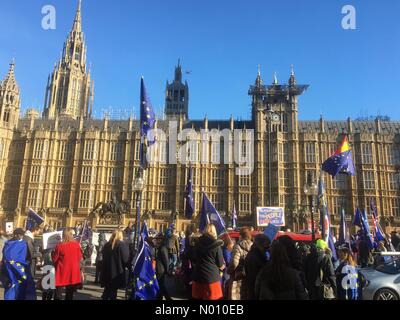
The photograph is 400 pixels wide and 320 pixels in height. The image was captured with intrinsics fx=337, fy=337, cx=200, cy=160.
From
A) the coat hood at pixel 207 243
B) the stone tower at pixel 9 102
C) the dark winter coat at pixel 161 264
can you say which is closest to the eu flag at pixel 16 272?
the dark winter coat at pixel 161 264

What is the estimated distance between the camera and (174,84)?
8362 centimetres

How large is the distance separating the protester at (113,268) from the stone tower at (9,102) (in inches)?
2137

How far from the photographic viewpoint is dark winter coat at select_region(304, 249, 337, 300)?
8344mm

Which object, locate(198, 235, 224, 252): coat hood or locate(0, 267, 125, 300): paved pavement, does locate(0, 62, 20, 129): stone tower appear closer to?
locate(0, 267, 125, 300): paved pavement

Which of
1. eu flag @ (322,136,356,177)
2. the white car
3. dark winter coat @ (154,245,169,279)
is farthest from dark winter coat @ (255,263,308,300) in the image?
eu flag @ (322,136,356,177)

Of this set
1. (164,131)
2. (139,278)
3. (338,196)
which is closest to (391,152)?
(338,196)

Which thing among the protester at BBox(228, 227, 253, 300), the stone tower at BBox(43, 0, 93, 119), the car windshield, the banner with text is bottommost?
the car windshield

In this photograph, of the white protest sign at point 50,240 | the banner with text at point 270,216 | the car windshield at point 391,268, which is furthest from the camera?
the banner with text at point 270,216

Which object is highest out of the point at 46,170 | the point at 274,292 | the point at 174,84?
the point at 174,84

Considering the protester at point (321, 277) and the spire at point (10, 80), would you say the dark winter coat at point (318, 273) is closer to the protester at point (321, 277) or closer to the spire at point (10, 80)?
the protester at point (321, 277)

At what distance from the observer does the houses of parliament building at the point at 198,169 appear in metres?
49.6

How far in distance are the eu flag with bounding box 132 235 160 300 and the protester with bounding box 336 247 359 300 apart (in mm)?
5133

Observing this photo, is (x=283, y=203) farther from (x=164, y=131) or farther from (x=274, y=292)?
(x=274, y=292)
